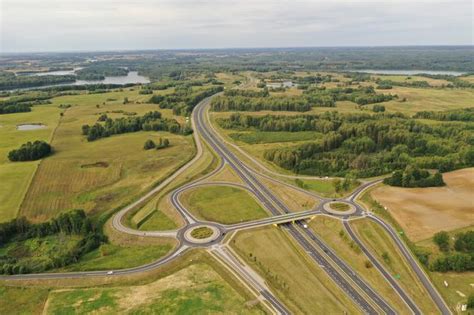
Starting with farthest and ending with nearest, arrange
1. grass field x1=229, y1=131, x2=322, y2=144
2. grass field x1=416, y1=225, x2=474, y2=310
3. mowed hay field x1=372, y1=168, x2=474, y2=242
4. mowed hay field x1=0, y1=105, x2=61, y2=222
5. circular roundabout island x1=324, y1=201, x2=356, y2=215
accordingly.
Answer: grass field x1=229, y1=131, x2=322, y2=144 < mowed hay field x1=0, y1=105, x2=61, y2=222 < circular roundabout island x1=324, y1=201, x2=356, y2=215 < mowed hay field x1=372, y1=168, x2=474, y2=242 < grass field x1=416, y1=225, x2=474, y2=310

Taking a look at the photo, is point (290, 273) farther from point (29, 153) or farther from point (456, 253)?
point (29, 153)

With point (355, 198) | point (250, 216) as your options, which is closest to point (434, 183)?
point (355, 198)

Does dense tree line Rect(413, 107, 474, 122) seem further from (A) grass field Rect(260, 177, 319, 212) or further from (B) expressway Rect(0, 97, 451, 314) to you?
(A) grass field Rect(260, 177, 319, 212)

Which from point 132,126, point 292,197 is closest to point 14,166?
point 132,126

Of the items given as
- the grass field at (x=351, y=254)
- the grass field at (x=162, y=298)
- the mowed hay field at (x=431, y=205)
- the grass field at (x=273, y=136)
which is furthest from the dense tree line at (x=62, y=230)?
the grass field at (x=273, y=136)

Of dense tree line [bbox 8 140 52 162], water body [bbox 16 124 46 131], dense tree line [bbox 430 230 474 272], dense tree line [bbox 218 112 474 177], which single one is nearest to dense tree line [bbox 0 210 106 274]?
dense tree line [bbox 8 140 52 162]

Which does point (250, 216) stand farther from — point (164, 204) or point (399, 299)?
point (399, 299)

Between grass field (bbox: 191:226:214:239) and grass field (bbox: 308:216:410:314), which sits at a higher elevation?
grass field (bbox: 191:226:214:239)
